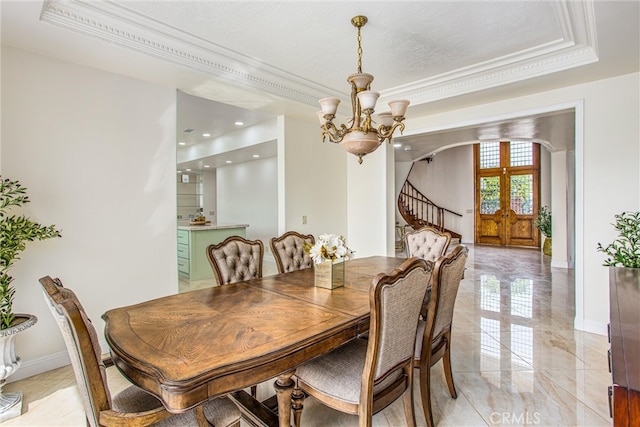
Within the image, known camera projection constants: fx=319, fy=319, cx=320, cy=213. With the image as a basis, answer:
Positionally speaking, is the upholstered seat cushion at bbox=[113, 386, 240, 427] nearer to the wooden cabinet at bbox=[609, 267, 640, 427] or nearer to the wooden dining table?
the wooden dining table

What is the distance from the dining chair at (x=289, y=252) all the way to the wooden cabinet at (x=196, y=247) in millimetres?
2951

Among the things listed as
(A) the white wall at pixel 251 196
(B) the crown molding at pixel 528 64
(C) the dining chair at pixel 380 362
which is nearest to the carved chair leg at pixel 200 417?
(C) the dining chair at pixel 380 362

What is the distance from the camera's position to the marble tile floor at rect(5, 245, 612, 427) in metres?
1.99

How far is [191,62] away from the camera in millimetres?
2840

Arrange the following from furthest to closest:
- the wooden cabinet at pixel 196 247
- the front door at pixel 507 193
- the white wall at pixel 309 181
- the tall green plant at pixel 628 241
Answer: the front door at pixel 507 193 < the wooden cabinet at pixel 196 247 < the white wall at pixel 309 181 < the tall green plant at pixel 628 241

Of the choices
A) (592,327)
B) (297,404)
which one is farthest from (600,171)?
(297,404)

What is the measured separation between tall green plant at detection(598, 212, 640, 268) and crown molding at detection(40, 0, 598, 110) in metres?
1.48

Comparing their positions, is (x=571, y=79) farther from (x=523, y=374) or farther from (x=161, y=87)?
(x=161, y=87)

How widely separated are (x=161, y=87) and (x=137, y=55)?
64cm

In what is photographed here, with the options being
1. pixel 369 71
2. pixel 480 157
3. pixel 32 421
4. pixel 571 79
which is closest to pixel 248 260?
pixel 32 421

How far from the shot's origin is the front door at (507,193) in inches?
372

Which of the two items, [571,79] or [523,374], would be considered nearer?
[523,374]

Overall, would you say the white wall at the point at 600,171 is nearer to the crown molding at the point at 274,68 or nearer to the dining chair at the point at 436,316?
the crown molding at the point at 274,68

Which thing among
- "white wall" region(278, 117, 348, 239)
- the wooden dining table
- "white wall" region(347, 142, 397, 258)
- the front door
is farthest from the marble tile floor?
the front door
